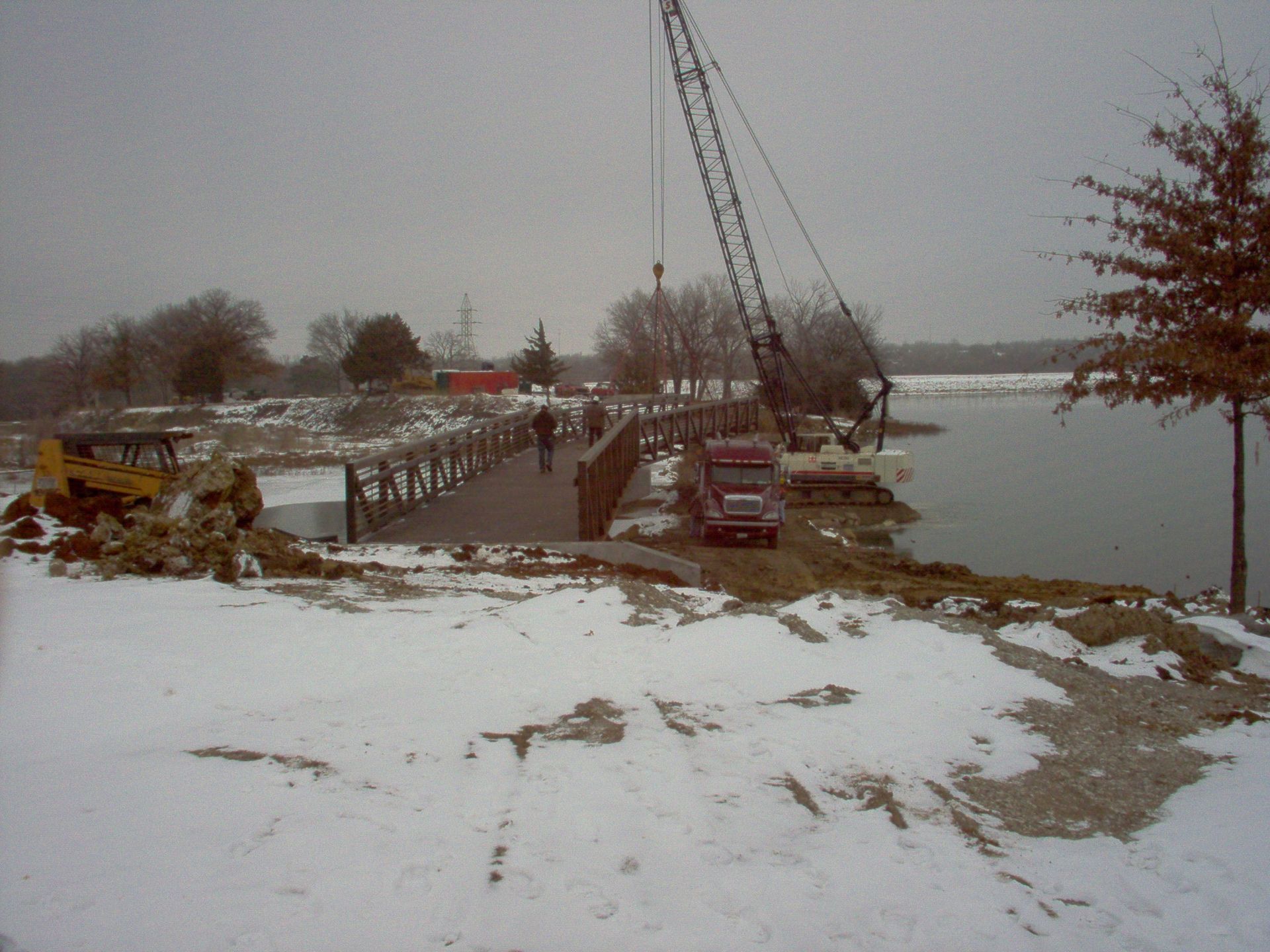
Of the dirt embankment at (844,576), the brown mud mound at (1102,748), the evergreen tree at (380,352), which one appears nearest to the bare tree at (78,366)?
the dirt embankment at (844,576)

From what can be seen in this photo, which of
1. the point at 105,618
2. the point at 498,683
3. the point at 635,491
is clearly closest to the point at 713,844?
the point at 498,683

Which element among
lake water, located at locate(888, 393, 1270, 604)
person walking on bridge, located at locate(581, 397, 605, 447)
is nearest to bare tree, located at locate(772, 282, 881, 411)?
lake water, located at locate(888, 393, 1270, 604)

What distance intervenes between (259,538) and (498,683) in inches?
251

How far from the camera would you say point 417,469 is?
16.3 meters

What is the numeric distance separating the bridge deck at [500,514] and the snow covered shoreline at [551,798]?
621 centimetres

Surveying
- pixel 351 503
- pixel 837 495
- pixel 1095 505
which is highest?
→ pixel 351 503

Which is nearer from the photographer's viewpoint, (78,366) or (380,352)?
(78,366)

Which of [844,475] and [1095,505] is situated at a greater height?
[844,475]

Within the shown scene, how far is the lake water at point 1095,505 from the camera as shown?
21.1m

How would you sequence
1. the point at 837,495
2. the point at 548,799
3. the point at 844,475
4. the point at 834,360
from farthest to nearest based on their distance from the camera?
the point at 834,360, the point at 844,475, the point at 837,495, the point at 548,799

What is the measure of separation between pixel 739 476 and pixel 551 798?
572 inches

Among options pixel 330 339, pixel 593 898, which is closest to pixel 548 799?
pixel 593 898

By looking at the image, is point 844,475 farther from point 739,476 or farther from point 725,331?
point 725,331

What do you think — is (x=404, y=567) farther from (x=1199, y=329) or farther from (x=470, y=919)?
(x=1199, y=329)
